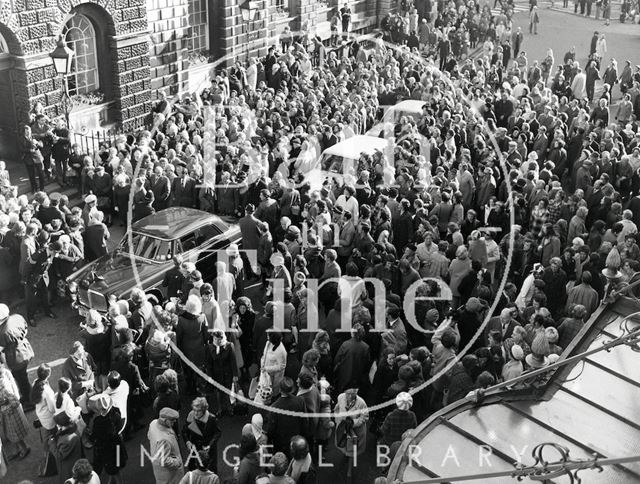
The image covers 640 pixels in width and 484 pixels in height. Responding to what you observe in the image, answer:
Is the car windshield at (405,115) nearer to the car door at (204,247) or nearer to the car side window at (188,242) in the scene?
the car door at (204,247)

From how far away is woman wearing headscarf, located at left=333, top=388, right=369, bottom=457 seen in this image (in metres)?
8.73

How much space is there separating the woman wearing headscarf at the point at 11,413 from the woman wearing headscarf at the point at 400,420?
15.5 ft

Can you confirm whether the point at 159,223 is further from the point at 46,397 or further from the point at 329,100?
the point at 329,100

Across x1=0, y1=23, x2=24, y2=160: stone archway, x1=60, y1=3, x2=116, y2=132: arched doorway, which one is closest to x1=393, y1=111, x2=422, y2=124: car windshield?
x1=60, y1=3, x2=116, y2=132: arched doorway

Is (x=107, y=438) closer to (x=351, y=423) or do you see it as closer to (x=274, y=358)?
(x=274, y=358)

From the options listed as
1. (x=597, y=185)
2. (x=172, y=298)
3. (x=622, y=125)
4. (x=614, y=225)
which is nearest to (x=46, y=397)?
(x=172, y=298)

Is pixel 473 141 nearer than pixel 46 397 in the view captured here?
No

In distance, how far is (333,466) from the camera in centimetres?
981

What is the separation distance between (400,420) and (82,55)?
1540 cm

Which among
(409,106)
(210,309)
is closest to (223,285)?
(210,309)

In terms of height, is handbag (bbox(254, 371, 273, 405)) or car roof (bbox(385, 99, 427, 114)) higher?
car roof (bbox(385, 99, 427, 114))

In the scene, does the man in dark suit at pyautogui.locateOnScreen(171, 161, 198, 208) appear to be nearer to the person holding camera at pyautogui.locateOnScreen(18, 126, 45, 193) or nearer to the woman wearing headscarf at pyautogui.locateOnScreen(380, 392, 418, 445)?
the person holding camera at pyautogui.locateOnScreen(18, 126, 45, 193)

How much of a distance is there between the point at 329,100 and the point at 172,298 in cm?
1088

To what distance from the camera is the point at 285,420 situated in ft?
27.9
